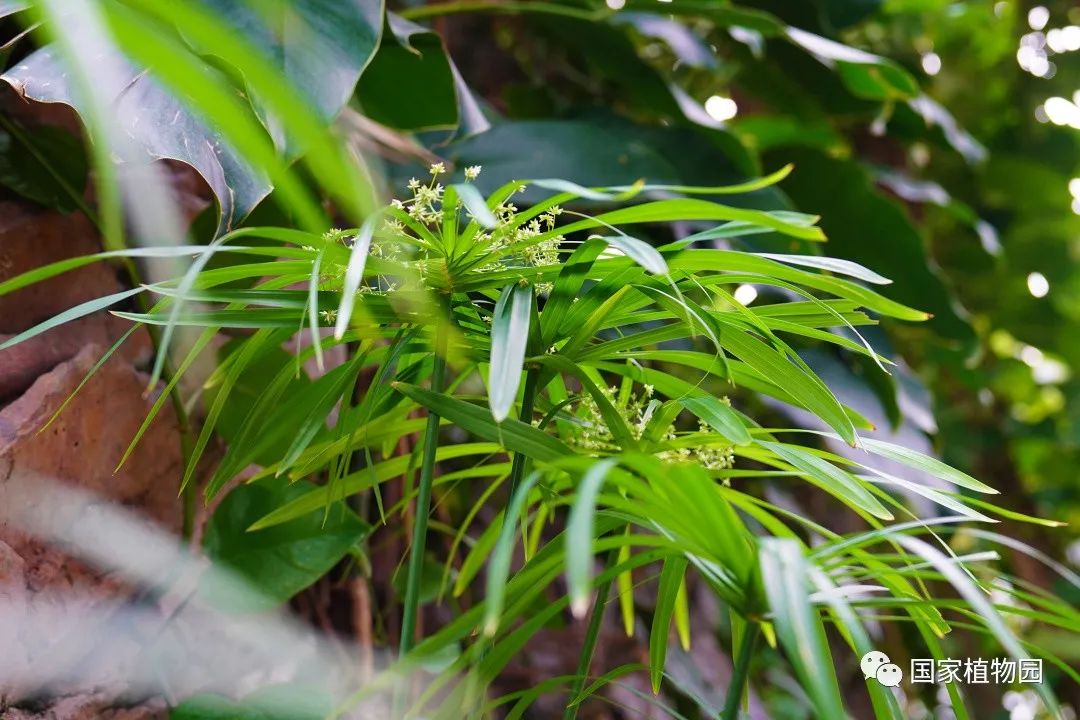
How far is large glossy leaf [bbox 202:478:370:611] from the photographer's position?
704mm

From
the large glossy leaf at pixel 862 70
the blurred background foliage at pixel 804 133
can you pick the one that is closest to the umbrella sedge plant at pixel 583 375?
the blurred background foliage at pixel 804 133

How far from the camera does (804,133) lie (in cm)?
137

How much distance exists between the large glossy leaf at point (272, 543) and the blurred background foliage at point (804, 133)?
243 mm

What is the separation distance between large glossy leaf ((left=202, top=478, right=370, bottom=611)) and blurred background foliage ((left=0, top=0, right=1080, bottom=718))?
0.80 ft

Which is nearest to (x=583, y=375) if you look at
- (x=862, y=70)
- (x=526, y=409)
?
(x=526, y=409)

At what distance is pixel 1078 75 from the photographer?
1.96 metres

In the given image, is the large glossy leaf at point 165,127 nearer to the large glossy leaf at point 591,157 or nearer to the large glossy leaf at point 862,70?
the large glossy leaf at point 591,157

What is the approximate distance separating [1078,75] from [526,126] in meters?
1.62

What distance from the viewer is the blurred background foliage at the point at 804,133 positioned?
0.63 meters

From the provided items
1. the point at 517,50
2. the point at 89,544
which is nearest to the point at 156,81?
the point at 89,544

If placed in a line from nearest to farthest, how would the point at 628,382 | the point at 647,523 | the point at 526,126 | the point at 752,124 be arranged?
the point at 647,523, the point at 628,382, the point at 526,126, the point at 752,124

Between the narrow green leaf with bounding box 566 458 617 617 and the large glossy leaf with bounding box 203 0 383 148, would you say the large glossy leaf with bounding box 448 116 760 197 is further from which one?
the narrow green leaf with bounding box 566 458 617 617

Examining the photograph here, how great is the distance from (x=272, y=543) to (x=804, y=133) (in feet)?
3.51

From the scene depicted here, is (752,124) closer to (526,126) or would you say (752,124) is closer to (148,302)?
(526,126)
